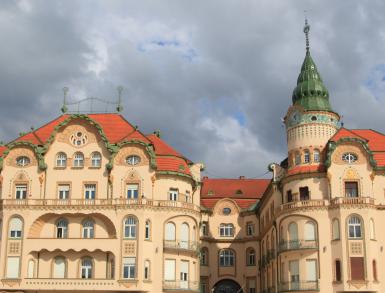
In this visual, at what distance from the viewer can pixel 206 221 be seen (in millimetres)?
77438

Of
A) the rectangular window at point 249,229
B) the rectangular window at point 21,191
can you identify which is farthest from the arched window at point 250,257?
the rectangular window at point 21,191

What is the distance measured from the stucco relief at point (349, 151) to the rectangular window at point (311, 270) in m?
9.89

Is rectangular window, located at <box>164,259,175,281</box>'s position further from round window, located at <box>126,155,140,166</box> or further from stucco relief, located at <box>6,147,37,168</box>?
stucco relief, located at <box>6,147,37,168</box>

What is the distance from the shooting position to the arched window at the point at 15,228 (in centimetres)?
6128

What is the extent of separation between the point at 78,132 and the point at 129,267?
1519cm

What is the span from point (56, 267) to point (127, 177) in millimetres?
11244

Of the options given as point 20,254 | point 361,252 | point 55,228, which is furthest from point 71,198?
point 361,252

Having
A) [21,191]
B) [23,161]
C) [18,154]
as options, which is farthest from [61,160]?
[21,191]

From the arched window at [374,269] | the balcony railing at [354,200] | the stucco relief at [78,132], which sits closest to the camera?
the arched window at [374,269]

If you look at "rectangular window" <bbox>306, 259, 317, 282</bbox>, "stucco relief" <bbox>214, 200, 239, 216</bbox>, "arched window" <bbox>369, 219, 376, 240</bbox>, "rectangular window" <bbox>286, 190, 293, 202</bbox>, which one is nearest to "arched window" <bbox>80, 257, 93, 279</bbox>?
"rectangular window" <bbox>286, 190, 293, 202</bbox>

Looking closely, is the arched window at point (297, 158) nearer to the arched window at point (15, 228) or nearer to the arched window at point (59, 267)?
the arched window at point (59, 267)

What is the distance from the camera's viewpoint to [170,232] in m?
62.8

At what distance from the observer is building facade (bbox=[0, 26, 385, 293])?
58.9m

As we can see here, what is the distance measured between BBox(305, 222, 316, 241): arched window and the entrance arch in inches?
750
